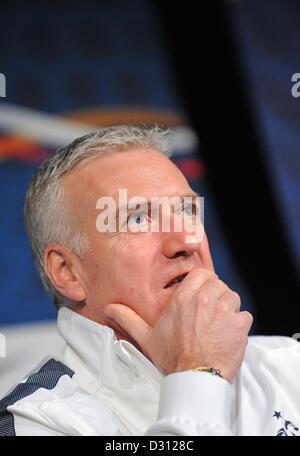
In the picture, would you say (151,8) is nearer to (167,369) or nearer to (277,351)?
(277,351)

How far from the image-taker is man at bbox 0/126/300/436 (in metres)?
1.31

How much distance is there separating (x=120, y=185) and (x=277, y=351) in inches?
19.2

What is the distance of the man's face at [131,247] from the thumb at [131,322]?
0.8 inches

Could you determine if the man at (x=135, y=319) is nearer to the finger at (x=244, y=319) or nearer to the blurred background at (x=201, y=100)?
the finger at (x=244, y=319)

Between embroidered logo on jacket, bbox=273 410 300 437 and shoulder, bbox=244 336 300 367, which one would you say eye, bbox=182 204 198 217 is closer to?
shoulder, bbox=244 336 300 367

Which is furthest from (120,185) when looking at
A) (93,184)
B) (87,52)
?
(87,52)

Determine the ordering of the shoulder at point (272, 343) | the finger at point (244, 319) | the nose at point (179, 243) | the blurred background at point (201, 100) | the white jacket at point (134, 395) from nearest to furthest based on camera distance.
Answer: the white jacket at point (134, 395), the finger at point (244, 319), the nose at point (179, 243), the shoulder at point (272, 343), the blurred background at point (201, 100)

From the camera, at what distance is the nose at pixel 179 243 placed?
1.46 metres

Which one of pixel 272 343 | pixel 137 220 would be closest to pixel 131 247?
pixel 137 220

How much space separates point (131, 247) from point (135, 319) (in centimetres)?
14

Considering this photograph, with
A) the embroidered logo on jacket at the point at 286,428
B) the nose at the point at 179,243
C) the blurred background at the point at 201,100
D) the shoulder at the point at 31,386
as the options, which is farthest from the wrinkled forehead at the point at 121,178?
the blurred background at the point at 201,100

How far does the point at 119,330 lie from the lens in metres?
1.53

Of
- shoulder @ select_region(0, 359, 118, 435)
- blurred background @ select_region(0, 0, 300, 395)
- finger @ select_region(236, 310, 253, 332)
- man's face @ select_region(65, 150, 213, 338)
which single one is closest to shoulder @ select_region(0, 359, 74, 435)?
shoulder @ select_region(0, 359, 118, 435)

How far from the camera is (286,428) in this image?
1.44 m
